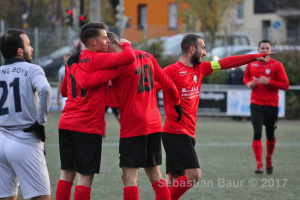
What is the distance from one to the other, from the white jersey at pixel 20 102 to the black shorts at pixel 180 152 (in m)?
1.88

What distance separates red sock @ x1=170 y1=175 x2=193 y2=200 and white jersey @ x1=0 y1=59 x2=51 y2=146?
194cm

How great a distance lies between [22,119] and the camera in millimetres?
5945

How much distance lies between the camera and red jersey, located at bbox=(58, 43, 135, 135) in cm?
647

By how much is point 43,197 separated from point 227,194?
3.58 m

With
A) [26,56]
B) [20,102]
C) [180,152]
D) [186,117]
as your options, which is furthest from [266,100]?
[20,102]

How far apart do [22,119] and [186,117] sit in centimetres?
209

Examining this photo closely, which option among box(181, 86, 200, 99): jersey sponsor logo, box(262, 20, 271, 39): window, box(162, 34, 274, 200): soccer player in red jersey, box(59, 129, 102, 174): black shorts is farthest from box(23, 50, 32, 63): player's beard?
box(262, 20, 271, 39): window

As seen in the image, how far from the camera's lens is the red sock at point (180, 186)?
7270 mm

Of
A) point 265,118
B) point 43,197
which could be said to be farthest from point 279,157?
point 43,197

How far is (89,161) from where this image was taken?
657 centimetres

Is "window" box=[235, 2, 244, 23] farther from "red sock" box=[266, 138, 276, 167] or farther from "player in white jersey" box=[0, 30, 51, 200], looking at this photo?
"player in white jersey" box=[0, 30, 51, 200]

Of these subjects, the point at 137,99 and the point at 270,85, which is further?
the point at 270,85

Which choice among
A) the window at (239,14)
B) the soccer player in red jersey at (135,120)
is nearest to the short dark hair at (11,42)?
the soccer player in red jersey at (135,120)

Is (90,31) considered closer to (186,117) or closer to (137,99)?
(137,99)
